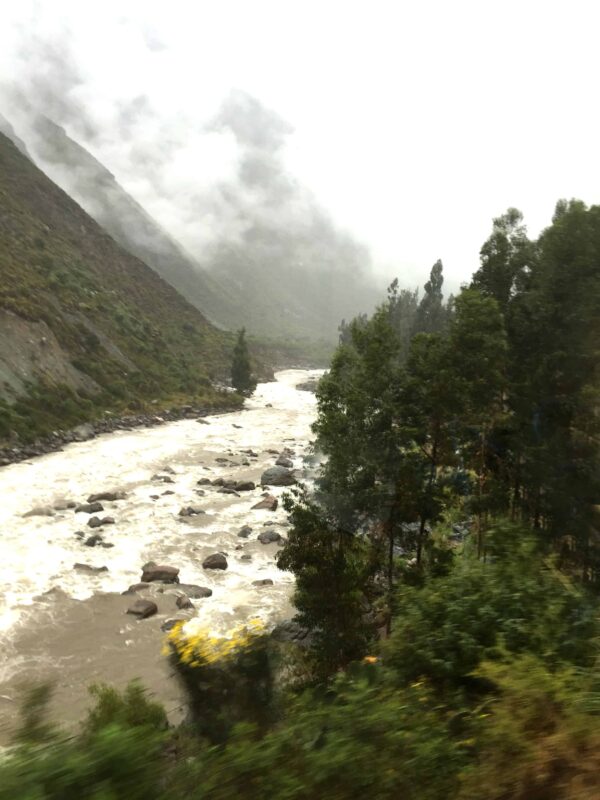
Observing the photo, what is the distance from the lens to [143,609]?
1905 centimetres

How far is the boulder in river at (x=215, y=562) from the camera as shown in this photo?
909 inches

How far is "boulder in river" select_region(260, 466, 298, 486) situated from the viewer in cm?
3622

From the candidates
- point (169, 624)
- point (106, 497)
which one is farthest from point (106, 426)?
point (169, 624)

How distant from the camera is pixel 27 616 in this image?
18.2 meters

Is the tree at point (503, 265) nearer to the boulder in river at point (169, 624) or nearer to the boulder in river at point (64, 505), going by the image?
the boulder in river at point (169, 624)

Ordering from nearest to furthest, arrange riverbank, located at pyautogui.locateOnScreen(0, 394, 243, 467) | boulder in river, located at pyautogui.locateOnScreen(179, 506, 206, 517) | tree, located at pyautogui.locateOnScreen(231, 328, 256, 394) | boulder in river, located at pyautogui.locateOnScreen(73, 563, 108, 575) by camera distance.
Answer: boulder in river, located at pyautogui.locateOnScreen(73, 563, 108, 575) → boulder in river, located at pyautogui.locateOnScreen(179, 506, 206, 517) → riverbank, located at pyautogui.locateOnScreen(0, 394, 243, 467) → tree, located at pyautogui.locateOnScreen(231, 328, 256, 394)

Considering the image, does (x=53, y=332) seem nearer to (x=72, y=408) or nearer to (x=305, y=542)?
(x=72, y=408)

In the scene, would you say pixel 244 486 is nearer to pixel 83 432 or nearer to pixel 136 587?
pixel 136 587

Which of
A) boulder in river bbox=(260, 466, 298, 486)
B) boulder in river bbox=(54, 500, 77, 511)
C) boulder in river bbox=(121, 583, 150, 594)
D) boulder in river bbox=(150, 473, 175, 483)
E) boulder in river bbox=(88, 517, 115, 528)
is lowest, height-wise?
boulder in river bbox=(121, 583, 150, 594)

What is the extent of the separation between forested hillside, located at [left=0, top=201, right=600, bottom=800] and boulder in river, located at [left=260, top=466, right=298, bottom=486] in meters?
13.2

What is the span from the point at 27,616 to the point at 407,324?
104m

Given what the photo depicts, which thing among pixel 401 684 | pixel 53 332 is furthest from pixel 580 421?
pixel 53 332

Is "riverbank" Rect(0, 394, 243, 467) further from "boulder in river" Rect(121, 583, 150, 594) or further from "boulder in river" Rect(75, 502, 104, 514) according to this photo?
"boulder in river" Rect(121, 583, 150, 594)

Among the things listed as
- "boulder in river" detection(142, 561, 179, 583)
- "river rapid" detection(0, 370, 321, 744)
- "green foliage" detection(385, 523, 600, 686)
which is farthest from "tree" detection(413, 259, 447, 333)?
"green foliage" detection(385, 523, 600, 686)
